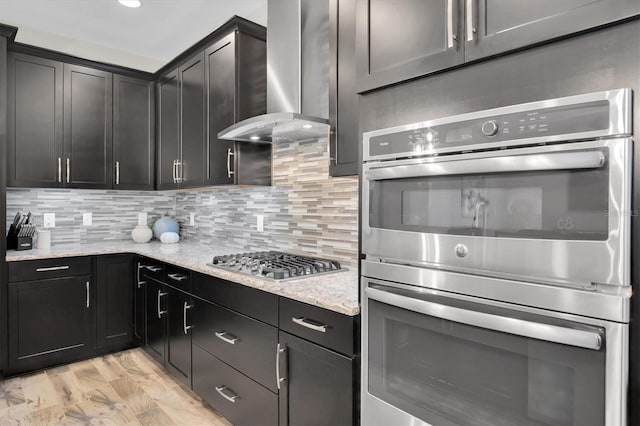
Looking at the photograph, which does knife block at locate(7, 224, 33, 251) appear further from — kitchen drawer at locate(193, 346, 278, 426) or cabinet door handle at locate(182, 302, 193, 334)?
kitchen drawer at locate(193, 346, 278, 426)

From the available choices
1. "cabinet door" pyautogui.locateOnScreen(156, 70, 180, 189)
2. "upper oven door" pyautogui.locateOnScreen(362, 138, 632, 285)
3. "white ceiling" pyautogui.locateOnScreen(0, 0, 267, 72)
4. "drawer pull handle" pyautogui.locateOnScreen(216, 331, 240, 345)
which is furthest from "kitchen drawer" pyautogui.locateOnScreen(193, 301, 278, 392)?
"white ceiling" pyautogui.locateOnScreen(0, 0, 267, 72)

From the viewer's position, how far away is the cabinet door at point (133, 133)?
354 centimetres

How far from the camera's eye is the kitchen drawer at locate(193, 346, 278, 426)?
1.82 meters

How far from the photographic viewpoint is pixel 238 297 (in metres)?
1.98

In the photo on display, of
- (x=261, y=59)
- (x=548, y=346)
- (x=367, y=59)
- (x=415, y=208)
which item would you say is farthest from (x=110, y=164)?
(x=548, y=346)

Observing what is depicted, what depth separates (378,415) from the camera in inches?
51.4

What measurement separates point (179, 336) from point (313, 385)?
54.4 inches

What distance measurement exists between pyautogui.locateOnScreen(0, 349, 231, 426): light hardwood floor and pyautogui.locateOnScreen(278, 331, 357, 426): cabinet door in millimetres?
831

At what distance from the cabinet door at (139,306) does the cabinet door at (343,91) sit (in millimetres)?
2165

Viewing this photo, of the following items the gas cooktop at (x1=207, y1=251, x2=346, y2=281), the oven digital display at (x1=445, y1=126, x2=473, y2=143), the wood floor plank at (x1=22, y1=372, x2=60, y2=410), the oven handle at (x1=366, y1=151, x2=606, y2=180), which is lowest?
the wood floor plank at (x1=22, y1=372, x2=60, y2=410)

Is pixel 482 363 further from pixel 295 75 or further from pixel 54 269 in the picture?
pixel 54 269

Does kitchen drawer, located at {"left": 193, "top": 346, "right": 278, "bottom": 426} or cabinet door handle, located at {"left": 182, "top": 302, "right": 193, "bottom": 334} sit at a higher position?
cabinet door handle, located at {"left": 182, "top": 302, "right": 193, "bottom": 334}

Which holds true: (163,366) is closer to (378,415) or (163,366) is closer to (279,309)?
(279,309)

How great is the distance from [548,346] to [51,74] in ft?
12.7
